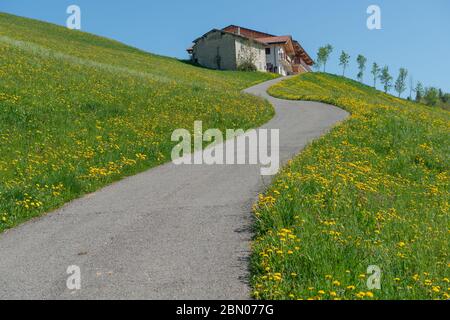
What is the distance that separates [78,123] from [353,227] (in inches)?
530

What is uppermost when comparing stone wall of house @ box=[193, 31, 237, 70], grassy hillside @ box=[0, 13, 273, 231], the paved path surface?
stone wall of house @ box=[193, 31, 237, 70]

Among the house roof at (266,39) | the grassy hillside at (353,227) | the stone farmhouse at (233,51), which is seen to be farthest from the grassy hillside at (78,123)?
the house roof at (266,39)

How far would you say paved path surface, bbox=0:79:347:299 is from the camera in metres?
6.75

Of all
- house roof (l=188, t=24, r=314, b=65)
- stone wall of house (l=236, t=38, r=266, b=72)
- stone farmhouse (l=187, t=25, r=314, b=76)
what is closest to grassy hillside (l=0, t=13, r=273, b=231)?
stone farmhouse (l=187, t=25, r=314, b=76)

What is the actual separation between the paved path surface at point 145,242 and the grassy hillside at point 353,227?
2.02 feet

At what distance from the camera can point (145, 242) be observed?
8.59 metres

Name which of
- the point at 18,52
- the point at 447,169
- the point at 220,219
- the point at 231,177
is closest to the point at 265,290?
the point at 220,219

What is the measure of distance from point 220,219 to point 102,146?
8.07 metres

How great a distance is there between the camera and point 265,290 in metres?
6.11

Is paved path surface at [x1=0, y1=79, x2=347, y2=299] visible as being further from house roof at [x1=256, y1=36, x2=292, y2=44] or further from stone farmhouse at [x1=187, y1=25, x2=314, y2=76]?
house roof at [x1=256, y1=36, x2=292, y2=44]

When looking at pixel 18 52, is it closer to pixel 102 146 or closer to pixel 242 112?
pixel 242 112

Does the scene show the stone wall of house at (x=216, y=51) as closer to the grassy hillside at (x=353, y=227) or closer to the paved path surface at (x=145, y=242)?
the grassy hillside at (x=353, y=227)

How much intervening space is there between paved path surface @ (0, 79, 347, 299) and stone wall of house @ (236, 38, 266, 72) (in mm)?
69986
